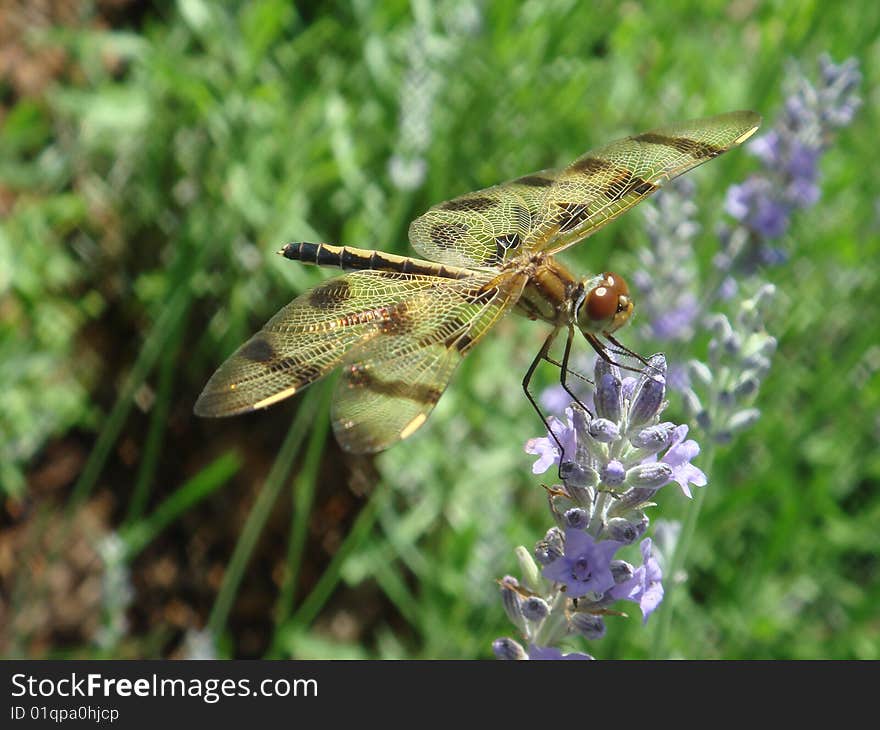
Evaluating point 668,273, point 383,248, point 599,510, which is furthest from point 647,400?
point 383,248

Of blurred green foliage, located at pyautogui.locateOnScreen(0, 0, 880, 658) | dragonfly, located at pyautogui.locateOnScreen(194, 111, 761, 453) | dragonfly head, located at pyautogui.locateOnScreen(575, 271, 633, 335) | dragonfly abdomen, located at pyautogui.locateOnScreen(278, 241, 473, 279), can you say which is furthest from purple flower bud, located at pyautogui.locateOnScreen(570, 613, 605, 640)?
blurred green foliage, located at pyautogui.locateOnScreen(0, 0, 880, 658)

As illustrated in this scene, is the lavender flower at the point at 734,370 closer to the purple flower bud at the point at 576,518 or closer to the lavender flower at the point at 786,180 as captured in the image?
the lavender flower at the point at 786,180

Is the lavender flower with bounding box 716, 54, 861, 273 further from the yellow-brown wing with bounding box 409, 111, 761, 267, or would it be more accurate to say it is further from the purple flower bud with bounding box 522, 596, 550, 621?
the purple flower bud with bounding box 522, 596, 550, 621

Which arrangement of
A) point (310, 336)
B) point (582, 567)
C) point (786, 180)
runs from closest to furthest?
point (582, 567)
point (310, 336)
point (786, 180)

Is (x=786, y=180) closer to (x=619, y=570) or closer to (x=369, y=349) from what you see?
(x=369, y=349)
